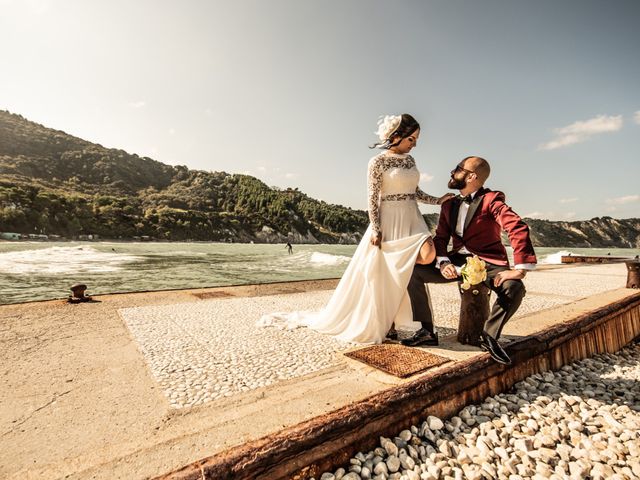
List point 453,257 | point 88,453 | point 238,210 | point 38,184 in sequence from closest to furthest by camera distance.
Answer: point 88,453, point 453,257, point 38,184, point 238,210

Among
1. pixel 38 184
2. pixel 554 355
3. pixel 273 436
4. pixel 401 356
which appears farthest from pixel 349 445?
pixel 38 184

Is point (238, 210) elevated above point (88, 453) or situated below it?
above

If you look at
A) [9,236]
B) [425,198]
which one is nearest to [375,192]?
[425,198]

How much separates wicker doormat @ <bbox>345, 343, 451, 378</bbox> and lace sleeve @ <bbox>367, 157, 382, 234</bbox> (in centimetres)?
124

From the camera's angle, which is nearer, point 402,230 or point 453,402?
point 453,402

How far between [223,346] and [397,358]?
2.05 metres

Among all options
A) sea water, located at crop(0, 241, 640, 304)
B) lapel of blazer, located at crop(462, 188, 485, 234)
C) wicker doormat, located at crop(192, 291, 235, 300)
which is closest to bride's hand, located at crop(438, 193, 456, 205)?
lapel of blazer, located at crop(462, 188, 485, 234)

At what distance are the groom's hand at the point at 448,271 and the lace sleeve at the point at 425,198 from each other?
84cm

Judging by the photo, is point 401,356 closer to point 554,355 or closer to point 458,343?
point 458,343

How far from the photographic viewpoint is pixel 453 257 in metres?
3.40

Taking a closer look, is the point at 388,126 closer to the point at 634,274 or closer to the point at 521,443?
the point at 521,443

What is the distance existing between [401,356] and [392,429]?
42.9 inches

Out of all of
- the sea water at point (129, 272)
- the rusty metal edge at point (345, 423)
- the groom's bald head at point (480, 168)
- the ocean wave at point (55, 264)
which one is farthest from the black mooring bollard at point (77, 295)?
the ocean wave at point (55, 264)

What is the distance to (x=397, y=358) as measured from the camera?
9.99 ft
